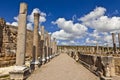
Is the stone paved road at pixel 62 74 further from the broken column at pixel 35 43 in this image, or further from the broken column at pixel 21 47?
the broken column at pixel 21 47

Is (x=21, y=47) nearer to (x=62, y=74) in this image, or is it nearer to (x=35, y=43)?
(x=62, y=74)

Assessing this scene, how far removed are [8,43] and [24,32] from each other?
12.3m

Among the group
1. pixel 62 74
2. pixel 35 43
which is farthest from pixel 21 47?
pixel 35 43

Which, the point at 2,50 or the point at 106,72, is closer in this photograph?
the point at 106,72

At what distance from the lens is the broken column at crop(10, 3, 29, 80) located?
932cm

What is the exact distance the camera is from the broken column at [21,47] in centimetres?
932

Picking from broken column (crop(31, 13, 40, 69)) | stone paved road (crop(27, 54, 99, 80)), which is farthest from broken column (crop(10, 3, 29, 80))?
broken column (crop(31, 13, 40, 69))

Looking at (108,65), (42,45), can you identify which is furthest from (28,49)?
(108,65)

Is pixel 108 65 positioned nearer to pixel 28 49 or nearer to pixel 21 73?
pixel 21 73

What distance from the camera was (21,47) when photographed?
10266 millimetres

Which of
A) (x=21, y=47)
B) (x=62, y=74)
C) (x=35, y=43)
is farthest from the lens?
(x=35, y=43)

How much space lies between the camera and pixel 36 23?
55.6ft

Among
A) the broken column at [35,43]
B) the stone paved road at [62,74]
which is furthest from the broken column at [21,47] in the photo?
the broken column at [35,43]

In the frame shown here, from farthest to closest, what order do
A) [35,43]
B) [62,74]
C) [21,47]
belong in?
[35,43], [62,74], [21,47]
